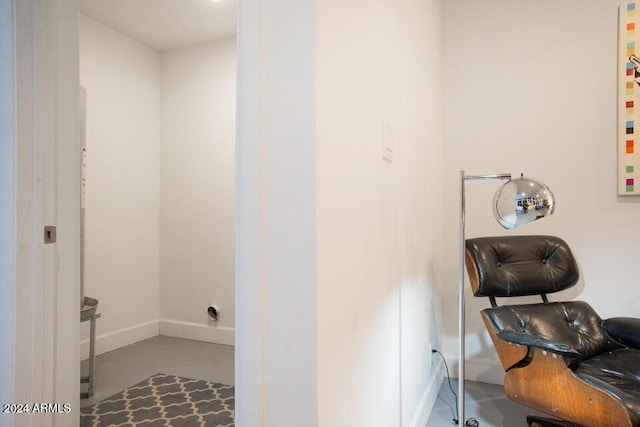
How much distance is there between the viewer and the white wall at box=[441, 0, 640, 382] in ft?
6.87

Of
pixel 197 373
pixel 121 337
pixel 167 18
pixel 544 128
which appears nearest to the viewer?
pixel 544 128

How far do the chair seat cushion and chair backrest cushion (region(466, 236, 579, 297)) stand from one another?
1.24 feet

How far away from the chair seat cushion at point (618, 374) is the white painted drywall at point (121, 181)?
3084 mm

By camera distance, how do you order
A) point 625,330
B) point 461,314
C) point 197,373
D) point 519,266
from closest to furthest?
point 461,314 → point 625,330 → point 519,266 → point 197,373

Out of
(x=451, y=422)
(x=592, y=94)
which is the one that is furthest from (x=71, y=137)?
(x=592, y=94)

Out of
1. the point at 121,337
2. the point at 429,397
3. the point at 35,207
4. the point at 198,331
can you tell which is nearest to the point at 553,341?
the point at 429,397

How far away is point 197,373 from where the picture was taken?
2.43 m

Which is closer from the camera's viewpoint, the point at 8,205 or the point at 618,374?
the point at 8,205

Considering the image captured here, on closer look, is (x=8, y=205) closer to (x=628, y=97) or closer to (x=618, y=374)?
(x=618, y=374)

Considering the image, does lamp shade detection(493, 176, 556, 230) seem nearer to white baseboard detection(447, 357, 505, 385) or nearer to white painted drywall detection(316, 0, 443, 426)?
white painted drywall detection(316, 0, 443, 426)

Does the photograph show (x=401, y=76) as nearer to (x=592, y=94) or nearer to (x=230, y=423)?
(x=592, y=94)

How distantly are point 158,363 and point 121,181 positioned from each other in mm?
1501

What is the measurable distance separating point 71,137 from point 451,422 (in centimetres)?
226

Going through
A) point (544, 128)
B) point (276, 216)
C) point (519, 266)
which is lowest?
point (519, 266)
